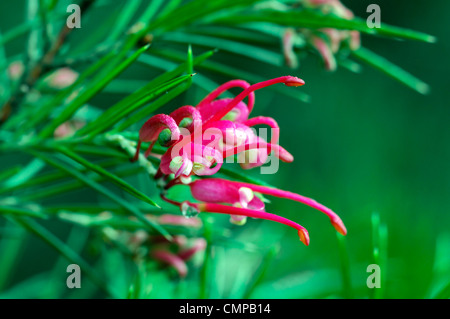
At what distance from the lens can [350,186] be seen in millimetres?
936

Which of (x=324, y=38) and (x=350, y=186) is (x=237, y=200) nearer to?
(x=324, y=38)

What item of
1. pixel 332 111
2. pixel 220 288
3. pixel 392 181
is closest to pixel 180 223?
pixel 220 288

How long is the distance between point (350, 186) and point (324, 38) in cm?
48

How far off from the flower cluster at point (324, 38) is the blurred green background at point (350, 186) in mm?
176

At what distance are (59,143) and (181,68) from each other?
13 centimetres

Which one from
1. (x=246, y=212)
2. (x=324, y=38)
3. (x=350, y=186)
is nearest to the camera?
(x=246, y=212)

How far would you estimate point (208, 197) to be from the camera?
13.2 inches

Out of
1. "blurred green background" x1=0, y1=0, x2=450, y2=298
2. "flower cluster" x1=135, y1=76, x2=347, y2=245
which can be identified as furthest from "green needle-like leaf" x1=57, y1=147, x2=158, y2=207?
"blurred green background" x1=0, y1=0, x2=450, y2=298

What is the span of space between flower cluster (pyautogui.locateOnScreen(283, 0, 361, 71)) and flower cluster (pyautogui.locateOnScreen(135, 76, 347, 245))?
0.17 meters

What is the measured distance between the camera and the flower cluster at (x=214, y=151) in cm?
31

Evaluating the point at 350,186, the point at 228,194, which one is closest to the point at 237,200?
the point at 228,194

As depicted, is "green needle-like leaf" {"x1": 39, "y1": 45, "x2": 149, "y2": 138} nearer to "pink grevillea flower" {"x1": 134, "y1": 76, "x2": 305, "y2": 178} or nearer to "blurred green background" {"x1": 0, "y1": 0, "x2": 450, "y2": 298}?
"pink grevillea flower" {"x1": 134, "y1": 76, "x2": 305, "y2": 178}

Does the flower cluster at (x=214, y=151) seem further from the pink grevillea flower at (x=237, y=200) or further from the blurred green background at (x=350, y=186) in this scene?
the blurred green background at (x=350, y=186)

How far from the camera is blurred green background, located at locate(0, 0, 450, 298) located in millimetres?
628
